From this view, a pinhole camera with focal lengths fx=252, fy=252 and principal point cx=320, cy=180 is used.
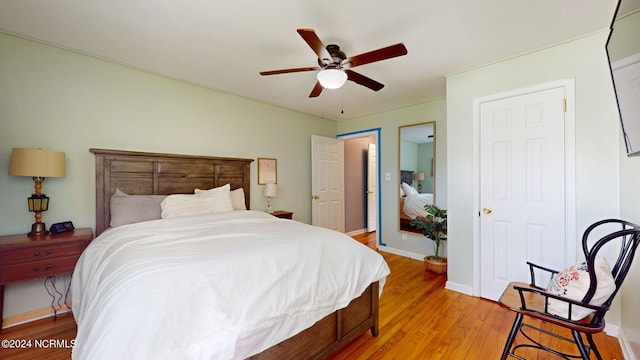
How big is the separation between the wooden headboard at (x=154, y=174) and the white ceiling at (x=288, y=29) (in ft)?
3.36

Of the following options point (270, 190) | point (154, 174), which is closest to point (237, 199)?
point (270, 190)

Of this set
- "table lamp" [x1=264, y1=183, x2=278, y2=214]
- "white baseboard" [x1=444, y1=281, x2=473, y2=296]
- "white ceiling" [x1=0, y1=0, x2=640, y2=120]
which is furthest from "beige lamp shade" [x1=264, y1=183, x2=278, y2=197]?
"white baseboard" [x1=444, y1=281, x2=473, y2=296]

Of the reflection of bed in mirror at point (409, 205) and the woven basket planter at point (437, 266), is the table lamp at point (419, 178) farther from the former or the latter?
the woven basket planter at point (437, 266)

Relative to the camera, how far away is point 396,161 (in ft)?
14.2

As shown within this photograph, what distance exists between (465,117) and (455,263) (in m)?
1.67

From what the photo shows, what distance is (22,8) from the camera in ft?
6.09

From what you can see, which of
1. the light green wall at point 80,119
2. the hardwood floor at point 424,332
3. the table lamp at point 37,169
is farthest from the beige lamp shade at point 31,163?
the hardwood floor at point 424,332

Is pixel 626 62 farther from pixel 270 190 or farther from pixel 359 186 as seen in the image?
pixel 359 186

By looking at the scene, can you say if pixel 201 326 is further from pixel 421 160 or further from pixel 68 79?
pixel 421 160

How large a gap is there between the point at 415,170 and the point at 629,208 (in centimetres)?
249

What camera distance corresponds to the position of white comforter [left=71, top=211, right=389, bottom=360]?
41.5 inches

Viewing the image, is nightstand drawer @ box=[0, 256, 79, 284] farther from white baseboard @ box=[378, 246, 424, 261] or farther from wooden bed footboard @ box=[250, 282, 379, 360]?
white baseboard @ box=[378, 246, 424, 261]

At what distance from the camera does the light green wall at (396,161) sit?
3.82 meters

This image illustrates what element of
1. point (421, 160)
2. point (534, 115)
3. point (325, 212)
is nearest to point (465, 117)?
point (534, 115)
